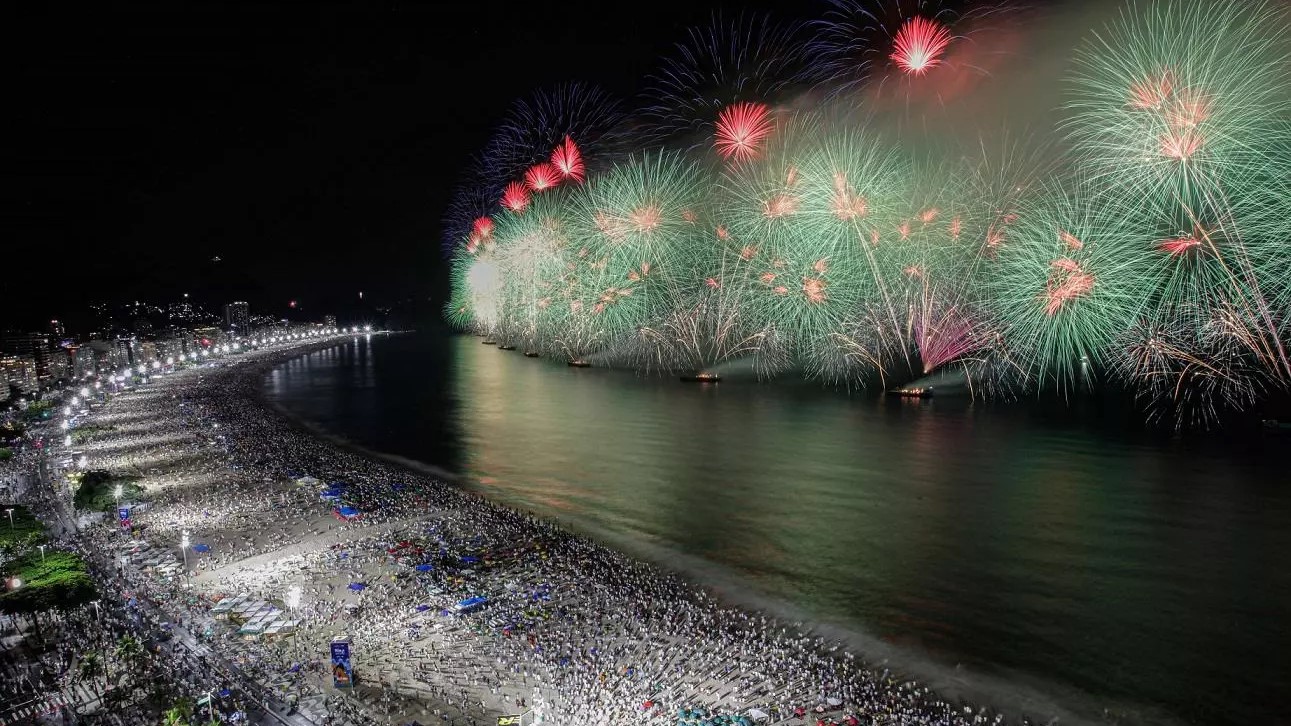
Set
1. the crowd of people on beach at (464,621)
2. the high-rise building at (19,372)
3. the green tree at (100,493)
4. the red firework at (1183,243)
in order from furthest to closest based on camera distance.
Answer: the high-rise building at (19,372) < the red firework at (1183,243) < the green tree at (100,493) < the crowd of people on beach at (464,621)

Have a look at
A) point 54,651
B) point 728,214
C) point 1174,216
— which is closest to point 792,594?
point 54,651

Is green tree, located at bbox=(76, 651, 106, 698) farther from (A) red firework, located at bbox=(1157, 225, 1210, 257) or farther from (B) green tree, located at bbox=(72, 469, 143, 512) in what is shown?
(A) red firework, located at bbox=(1157, 225, 1210, 257)

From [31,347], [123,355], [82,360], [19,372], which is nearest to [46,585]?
[19,372]

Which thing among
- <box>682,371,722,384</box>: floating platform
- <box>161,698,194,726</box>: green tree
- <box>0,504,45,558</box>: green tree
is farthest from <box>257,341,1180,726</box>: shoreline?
<box>682,371,722,384</box>: floating platform

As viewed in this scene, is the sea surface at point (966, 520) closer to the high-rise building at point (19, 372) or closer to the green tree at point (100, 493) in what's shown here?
the green tree at point (100, 493)

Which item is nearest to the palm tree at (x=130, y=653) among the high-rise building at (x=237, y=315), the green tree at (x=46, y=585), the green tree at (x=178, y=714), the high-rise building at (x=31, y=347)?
the green tree at (x=178, y=714)

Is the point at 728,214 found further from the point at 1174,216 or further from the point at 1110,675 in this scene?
the point at 1110,675

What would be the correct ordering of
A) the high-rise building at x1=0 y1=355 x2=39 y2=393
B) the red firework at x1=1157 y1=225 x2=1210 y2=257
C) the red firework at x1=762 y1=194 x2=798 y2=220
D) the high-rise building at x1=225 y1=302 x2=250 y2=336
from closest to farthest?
the red firework at x1=1157 y1=225 x2=1210 y2=257 < the red firework at x1=762 y1=194 x2=798 y2=220 < the high-rise building at x1=0 y1=355 x2=39 y2=393 < the high-rise building at x1=225 y1=302 x2=250 y2=336
